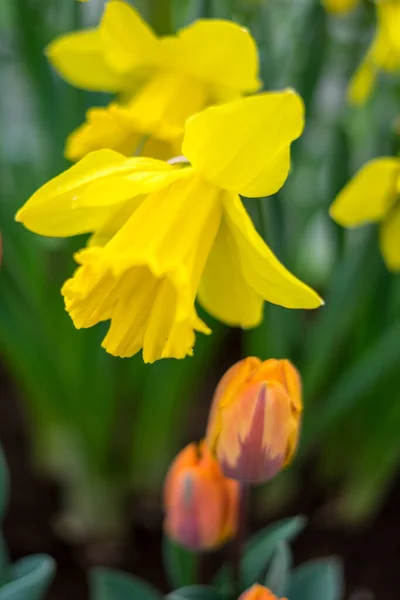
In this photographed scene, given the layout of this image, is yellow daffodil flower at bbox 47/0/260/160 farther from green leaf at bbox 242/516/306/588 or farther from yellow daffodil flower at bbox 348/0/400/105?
green leaf at bbox 242/516/306/588

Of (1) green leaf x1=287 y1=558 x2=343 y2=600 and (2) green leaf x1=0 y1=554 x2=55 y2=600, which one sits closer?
(2) green leaf x1=0 y1=554 x2=55 y2=600

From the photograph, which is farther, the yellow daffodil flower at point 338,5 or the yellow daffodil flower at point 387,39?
the yellow daffodil flower at point 338,5

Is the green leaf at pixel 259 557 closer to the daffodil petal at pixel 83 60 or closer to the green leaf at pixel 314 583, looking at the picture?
the green leaf at pixel 314 583

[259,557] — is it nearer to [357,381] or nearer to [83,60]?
[357,381]

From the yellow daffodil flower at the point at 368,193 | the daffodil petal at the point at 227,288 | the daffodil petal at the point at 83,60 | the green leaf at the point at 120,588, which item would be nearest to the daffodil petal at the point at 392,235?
the yellow daffodil flower at the point at 368,193

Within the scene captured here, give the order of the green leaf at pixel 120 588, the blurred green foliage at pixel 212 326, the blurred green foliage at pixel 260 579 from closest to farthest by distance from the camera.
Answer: the blurred green foliage at pixel 260 579 < the green leaf at pixel 120 588 < the blurred green foliage at pixel 212 326

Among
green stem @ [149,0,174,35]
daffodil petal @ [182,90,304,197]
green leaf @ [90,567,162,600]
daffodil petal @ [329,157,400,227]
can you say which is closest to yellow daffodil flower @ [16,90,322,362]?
daffodil petal @ [182,90,304,197]

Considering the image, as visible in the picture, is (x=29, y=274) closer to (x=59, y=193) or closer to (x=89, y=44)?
(x=89, y=44)
